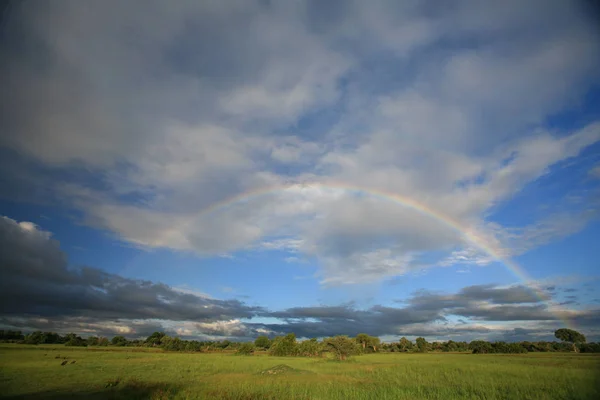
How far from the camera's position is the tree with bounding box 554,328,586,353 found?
122 meters

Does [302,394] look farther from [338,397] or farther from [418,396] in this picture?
[418,396]

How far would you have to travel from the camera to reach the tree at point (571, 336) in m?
122

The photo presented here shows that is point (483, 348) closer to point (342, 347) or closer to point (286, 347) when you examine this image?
point (286, 347)

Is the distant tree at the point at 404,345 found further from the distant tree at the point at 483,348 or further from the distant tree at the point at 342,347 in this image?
the distant tree at the point at 342,347

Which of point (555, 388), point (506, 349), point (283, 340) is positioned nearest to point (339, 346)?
point (283, 340)

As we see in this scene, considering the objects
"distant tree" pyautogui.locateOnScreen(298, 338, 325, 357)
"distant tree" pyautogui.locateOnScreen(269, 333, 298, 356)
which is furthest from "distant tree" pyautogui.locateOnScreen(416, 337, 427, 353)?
"distant tree" pyautogui.locateOnScreen(269, 333, 298, 356)

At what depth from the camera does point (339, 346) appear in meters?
82.3

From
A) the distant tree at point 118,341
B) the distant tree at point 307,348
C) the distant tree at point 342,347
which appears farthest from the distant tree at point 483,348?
Answer: the distant tree at point 118,341

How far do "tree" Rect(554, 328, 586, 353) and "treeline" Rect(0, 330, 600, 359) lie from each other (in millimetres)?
1377

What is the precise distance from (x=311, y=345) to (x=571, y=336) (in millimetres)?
98896

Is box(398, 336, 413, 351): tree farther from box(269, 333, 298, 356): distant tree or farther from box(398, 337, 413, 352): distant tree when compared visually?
box(269, 333, 298, 356): distant tree

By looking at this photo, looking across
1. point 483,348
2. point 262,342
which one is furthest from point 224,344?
point 483,348

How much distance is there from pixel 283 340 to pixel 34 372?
9694 cm

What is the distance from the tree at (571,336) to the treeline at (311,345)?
4.52 feet
